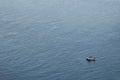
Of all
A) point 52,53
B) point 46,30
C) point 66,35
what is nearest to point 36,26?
point 46,30

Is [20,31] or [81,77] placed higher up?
[20,31]

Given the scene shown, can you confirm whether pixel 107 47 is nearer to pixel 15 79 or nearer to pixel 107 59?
pixel 107 59

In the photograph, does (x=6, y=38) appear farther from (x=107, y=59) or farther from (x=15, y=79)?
(x=107, y=59)

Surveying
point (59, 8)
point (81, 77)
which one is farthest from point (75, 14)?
point (81, 77)

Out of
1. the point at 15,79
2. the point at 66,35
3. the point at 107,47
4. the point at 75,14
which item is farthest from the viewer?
the point at 75,14

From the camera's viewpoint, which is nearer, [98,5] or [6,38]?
[6,38]

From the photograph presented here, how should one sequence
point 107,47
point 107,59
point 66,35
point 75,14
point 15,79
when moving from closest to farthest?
point 15,79
point 107,59
point 107,47
point 66,35
point 75,14
